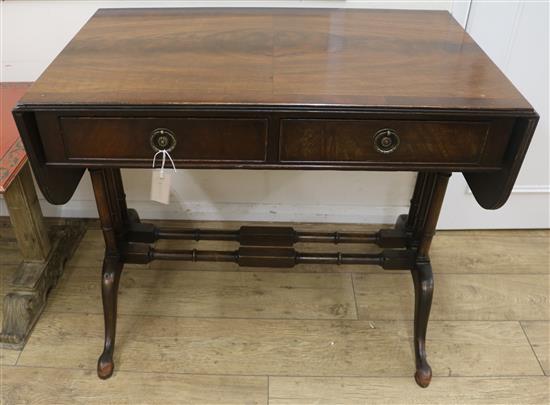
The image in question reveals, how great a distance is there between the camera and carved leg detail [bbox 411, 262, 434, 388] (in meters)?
1.46

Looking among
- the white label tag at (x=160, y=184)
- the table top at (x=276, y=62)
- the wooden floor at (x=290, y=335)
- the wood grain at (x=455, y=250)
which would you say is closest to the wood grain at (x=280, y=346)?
the wooden floor at (x=290, y=335)

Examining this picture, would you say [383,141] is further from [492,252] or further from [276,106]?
[492,252]

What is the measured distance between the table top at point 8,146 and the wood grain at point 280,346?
507 millimetres

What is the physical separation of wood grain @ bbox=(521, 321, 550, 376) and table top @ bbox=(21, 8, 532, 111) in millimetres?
909

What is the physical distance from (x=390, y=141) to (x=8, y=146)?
109 centimetres

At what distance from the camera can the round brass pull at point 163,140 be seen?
1069mm

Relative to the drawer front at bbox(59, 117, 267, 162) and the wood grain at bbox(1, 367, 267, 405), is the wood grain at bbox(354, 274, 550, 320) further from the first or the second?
the drawer front at bbox(59, 117, 267, 162)

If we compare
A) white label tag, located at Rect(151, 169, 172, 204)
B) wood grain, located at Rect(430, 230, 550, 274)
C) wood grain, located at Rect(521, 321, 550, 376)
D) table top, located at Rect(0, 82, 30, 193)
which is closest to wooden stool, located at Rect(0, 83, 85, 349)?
table top, located at Rect(0, 82, 30, 193)

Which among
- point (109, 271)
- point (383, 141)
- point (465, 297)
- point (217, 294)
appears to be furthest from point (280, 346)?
point (383, 141)

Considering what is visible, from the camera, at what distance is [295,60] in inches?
46.5

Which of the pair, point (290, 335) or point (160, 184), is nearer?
point (160, 184)

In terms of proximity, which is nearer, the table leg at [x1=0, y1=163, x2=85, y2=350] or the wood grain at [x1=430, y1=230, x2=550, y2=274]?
the table leg at [x1=0, y1=163, x2=85, y2=350]

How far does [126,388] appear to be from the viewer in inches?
57.1

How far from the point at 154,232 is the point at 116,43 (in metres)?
0.67
